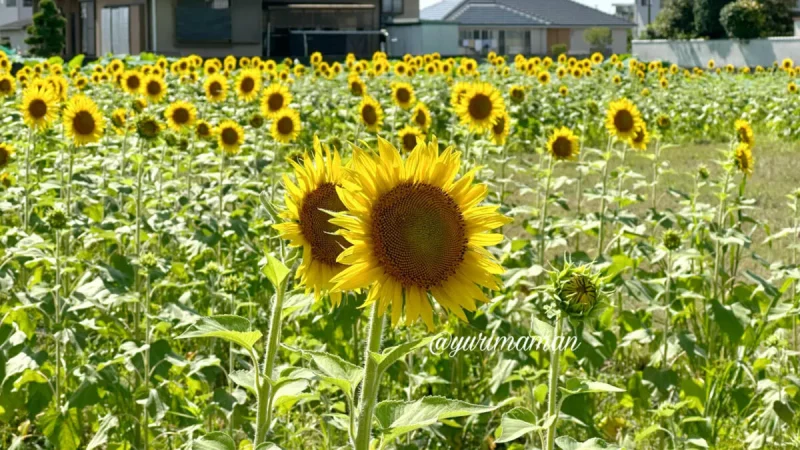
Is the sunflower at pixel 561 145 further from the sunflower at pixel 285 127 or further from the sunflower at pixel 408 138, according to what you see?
the sunflower at pixel 285 127

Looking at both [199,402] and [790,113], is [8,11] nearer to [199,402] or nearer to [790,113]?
[790,113]

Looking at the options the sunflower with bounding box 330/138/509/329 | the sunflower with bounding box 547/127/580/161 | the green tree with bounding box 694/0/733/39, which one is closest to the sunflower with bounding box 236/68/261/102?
the sunflower with bounding box 547/127/580/161

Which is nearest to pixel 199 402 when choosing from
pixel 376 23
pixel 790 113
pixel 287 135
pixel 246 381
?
pixel 246 381

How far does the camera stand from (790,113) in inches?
535

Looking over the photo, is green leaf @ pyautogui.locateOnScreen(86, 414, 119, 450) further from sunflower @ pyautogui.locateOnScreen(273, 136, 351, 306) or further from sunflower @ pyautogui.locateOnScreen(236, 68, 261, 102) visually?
sunflower @ pyautogui.locateOnScreen(236, 68, 261, 102)

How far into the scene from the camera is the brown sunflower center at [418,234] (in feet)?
5.97

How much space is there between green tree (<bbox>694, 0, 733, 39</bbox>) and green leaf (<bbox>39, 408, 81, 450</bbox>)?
1800 inches

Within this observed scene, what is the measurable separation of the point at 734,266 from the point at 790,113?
30.1ft

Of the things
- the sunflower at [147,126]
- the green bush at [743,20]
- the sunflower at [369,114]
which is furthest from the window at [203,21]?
the sunflower at [147,126]

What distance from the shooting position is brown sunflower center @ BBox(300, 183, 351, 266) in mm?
1981

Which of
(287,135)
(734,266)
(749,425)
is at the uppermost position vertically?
(287,135)

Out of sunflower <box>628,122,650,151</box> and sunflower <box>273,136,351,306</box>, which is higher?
sunflower <box>628,122,650,151</box>

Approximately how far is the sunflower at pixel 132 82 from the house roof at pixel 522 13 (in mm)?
44086

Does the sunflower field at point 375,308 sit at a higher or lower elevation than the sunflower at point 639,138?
lower
